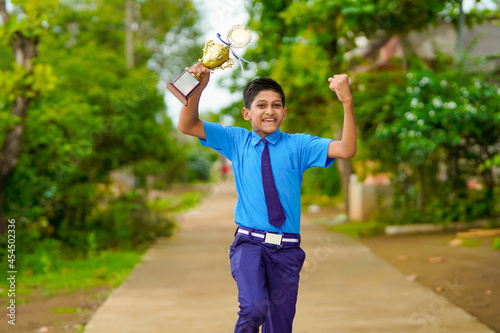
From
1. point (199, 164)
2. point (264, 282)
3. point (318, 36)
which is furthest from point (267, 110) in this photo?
point (199, 164)

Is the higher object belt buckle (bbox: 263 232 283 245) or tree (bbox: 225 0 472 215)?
tree (bbox: 225 0 472 215)

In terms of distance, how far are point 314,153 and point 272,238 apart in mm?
545

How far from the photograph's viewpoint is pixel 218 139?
3.82m

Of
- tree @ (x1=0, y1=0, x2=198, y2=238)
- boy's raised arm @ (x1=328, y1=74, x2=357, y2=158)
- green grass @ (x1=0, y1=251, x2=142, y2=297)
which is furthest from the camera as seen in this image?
tree @ (x1=0, y1=0, x2=198, y2=238)

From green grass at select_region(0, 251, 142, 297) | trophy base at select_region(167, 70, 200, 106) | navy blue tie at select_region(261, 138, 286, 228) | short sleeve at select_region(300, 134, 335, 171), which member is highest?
trophy base at select_region(167, 70, 200, 106)

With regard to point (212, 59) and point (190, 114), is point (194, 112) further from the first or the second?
point (212, 59)

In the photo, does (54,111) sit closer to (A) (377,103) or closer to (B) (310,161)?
(A) (377,103)

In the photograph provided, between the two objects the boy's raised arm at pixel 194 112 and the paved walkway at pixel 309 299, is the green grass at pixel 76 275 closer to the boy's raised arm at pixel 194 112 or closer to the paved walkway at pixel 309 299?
the paved walkway at pixel 309 299

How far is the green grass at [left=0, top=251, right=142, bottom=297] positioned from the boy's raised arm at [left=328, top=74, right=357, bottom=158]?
15.4ft

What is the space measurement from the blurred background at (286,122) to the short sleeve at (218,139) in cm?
429

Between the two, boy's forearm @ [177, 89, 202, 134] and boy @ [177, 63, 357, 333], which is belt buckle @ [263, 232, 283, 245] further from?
boy's forearm @ [177, 89, 202, 134]

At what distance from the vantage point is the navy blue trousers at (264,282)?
344 cm

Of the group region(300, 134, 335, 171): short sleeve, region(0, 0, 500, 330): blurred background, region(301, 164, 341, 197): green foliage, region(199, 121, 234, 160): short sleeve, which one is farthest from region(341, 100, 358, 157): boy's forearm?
region(301, 164, 341, 197): green foliage

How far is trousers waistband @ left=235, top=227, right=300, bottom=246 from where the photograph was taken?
3.56m
